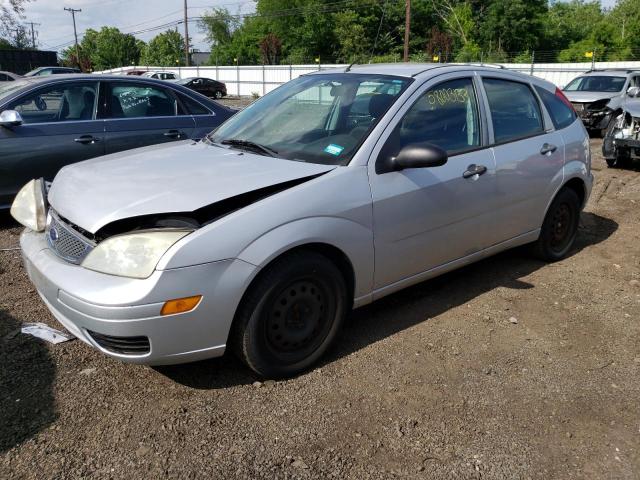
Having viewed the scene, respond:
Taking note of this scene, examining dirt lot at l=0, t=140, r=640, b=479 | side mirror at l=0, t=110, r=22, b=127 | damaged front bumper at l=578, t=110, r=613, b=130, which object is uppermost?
side mirror at l=0, t=110, r=22, b=127

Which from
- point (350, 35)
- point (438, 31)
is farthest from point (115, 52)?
point (438, 31)

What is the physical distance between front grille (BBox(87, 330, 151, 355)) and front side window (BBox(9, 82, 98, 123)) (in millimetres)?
4038

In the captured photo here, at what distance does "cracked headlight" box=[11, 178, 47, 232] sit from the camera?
136 inches

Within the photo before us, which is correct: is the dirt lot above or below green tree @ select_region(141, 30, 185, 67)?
below

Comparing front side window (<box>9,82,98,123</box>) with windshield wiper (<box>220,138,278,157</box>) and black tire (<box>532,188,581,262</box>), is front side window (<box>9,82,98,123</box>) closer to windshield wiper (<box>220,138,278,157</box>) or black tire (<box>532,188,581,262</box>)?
windshield wiper (<box>220,138,278,157</box>)

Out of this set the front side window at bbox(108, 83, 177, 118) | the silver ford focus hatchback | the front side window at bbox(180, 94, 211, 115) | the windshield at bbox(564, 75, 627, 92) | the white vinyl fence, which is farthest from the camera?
the white vinyl fence

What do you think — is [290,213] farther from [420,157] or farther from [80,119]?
[80,119]

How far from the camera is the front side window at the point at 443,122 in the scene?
354 centimetres

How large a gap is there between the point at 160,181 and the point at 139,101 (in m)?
3.78

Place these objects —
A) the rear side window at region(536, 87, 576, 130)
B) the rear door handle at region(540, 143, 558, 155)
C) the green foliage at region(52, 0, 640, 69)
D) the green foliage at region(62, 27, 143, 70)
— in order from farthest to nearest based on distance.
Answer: the green foliage at region(62, 27, 143, 70), the green foliage at region(52, 0, 640, 69), the rear side window at region(536, 87, 576, 130), the rear door handle at region(540, 143, 558, 155)

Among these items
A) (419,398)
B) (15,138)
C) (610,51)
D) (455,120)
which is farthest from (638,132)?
(610,51)

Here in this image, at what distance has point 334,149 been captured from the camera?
338cm

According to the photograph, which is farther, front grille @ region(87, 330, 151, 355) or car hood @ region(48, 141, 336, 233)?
car hood @ region(48, 141, 336, 233)

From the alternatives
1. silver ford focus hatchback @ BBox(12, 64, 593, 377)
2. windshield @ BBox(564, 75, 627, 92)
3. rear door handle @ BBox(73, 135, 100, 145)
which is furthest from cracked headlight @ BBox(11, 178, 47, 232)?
windshield @ BBox(564, 75, 627, 92)
